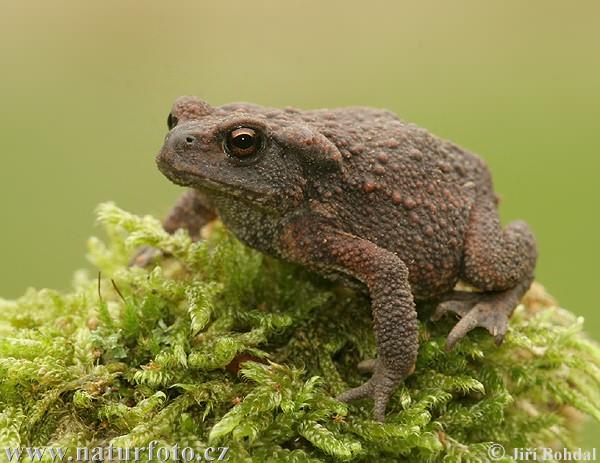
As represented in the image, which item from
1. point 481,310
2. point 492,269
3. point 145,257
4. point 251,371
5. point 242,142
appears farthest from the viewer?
point 145,257

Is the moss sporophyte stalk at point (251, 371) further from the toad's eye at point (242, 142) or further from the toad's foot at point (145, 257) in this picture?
the toad's eye at point (242, 142)

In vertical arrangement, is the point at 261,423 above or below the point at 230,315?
below

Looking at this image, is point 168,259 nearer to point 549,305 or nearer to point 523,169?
point 549,305

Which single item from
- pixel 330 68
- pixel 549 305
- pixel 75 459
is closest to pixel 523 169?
pixel 330 68

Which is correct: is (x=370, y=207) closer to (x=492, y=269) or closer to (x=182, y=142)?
(x=492, y=269)

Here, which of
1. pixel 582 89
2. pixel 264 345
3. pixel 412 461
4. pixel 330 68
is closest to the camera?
pixel 412 461

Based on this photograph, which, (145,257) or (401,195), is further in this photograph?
(145,257)

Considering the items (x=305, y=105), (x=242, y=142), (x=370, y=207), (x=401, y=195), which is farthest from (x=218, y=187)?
(x=305, y=105)

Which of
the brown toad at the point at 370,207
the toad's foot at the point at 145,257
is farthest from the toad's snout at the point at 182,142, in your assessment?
the toad's foot at the point at 145,257
